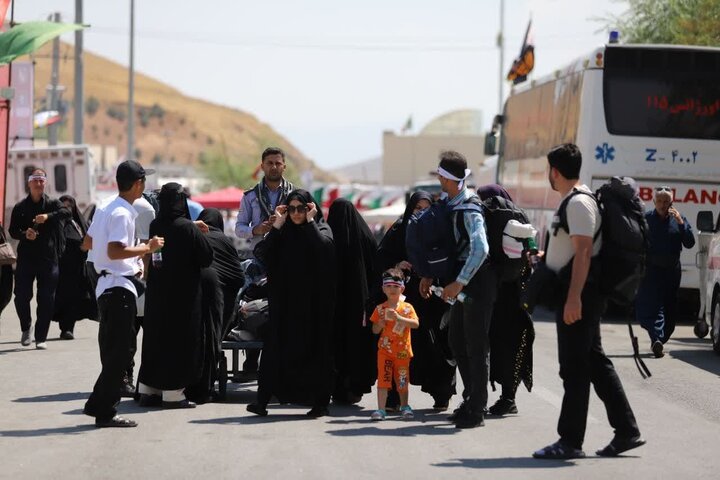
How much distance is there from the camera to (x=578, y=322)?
29.2 feet

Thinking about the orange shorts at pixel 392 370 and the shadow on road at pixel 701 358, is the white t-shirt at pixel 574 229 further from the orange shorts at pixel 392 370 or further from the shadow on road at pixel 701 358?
the shadow on road at pixel 701 358

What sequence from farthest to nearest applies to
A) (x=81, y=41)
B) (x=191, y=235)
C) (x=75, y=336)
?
(x=81, y=41), (x=75, y=336), (x=191, y=235)

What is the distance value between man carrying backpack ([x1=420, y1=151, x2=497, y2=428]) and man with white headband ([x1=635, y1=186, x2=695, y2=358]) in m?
6.36

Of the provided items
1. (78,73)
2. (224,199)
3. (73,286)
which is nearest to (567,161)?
(73,286)

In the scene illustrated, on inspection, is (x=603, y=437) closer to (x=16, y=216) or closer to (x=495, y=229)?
(x=495, y=229)

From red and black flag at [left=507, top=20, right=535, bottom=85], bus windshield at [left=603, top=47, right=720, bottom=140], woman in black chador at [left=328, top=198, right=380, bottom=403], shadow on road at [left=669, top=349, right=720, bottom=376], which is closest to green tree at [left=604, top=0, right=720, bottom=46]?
red and black flag at [left=507, top=20, right=535, bottom=85]

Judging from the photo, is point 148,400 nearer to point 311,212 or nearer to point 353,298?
point 353,298

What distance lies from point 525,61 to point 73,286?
21.5 metres

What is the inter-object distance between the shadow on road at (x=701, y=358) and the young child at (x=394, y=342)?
4922mm

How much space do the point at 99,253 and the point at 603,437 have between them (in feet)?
11.5

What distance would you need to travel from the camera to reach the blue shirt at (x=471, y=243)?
33.0 feet

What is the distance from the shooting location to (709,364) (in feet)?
51.5

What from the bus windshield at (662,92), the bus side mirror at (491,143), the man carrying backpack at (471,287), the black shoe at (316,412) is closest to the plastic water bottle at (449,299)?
the man carrying backpack at (471,287)

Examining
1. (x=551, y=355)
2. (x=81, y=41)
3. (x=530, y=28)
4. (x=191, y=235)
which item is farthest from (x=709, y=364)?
(x=81, y=41)
